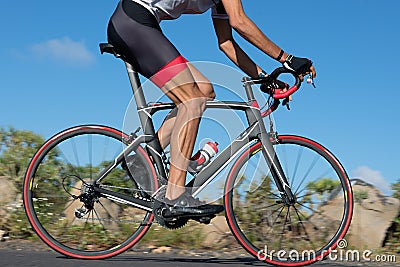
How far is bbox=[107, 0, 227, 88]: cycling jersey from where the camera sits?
15.8 ft

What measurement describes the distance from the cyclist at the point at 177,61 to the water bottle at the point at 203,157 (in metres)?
0.12

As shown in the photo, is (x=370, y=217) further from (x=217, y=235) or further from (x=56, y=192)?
(x=56, y=192)

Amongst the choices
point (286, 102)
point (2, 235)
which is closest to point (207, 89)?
point (286, 102)

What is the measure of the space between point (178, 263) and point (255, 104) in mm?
1351

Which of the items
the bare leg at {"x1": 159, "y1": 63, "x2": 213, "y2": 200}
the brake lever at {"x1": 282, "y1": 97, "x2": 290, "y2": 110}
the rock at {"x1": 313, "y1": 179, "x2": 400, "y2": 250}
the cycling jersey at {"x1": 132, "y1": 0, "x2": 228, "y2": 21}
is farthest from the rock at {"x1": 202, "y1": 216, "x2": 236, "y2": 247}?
the cycling jersey at {"x1": 132, "y1": 0, "x2": 228, "y2": 21}

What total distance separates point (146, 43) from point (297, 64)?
42.7 inches

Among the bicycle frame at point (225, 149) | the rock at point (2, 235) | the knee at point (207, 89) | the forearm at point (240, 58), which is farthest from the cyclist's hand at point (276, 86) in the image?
Result: the rock at point (2, 235)

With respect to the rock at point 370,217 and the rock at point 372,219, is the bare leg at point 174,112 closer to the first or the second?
the rock at point 370,217

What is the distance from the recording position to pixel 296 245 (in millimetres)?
5254

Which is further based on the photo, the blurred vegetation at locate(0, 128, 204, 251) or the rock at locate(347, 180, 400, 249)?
the rock at locate(347, 180, 400, 249)

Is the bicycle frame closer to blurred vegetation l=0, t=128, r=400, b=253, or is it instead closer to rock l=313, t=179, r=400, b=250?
blurred vegetation l=0, t=128, r=400, b=253

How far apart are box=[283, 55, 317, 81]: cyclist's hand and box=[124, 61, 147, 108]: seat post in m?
1.07

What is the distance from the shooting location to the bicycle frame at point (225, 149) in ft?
16.6

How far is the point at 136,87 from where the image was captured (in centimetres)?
506
